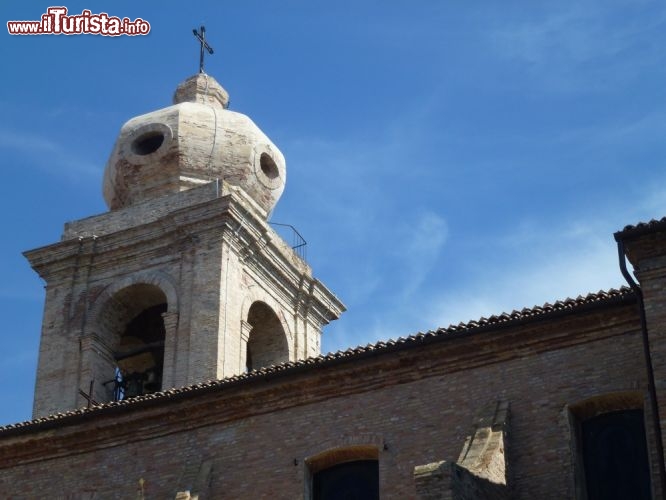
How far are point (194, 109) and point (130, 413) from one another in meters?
13.3

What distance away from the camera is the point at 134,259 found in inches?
1426

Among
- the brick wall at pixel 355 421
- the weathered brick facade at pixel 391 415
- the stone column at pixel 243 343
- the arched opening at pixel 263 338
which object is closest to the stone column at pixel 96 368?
the weathered brick facade at pixel 391 415

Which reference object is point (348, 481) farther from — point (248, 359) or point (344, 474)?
point (248, 359)

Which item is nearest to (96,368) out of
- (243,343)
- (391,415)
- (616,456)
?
(243,343)

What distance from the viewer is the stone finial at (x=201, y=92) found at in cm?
3991

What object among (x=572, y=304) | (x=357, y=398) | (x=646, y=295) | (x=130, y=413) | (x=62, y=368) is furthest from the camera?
(x=62, y=368)

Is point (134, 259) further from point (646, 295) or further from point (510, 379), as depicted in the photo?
point (646, 295)

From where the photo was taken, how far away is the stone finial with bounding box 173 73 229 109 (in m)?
39.9

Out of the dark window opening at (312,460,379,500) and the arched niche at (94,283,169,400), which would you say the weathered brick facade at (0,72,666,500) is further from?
the arched niche at (94,283,169,400)

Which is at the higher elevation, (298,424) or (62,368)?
(62,368)

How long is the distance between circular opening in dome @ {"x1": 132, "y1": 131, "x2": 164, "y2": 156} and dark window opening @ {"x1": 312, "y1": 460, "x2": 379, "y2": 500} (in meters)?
14.9

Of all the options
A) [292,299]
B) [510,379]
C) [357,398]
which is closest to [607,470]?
[510,379]

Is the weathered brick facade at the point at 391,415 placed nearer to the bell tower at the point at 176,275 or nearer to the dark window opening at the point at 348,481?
the dark window opening at the point at 348,481

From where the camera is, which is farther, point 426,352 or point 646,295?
point 426,352
